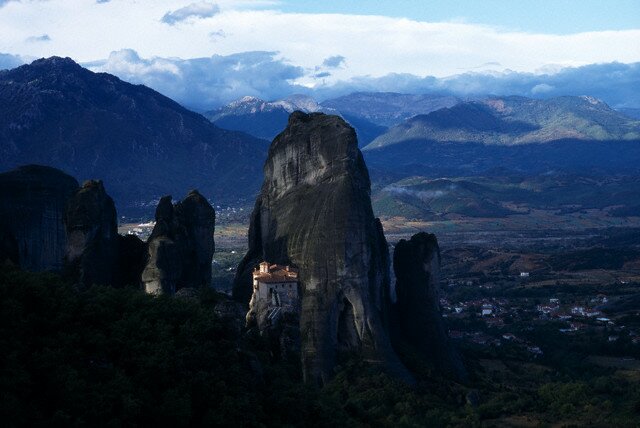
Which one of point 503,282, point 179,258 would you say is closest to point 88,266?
point 179,258

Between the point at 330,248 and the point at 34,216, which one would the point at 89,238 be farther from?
the point at 330,248

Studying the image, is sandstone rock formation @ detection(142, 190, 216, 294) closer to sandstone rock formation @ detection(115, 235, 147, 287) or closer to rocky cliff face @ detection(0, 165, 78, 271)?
sandstone rock formation @ detection(115, 235, 147, 287)

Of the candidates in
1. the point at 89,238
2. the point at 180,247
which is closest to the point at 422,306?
the point at 180,247

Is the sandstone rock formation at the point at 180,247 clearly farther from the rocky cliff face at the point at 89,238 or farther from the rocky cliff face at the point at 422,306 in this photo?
the rocky cliff face at the point at 422,306

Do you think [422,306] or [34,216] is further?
[422,306]

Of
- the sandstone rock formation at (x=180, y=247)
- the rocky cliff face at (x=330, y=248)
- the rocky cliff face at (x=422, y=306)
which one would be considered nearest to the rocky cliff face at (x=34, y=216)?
the sandstone rock formation at (x=180, y=247)

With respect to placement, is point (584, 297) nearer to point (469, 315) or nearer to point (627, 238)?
point (469, 315)
